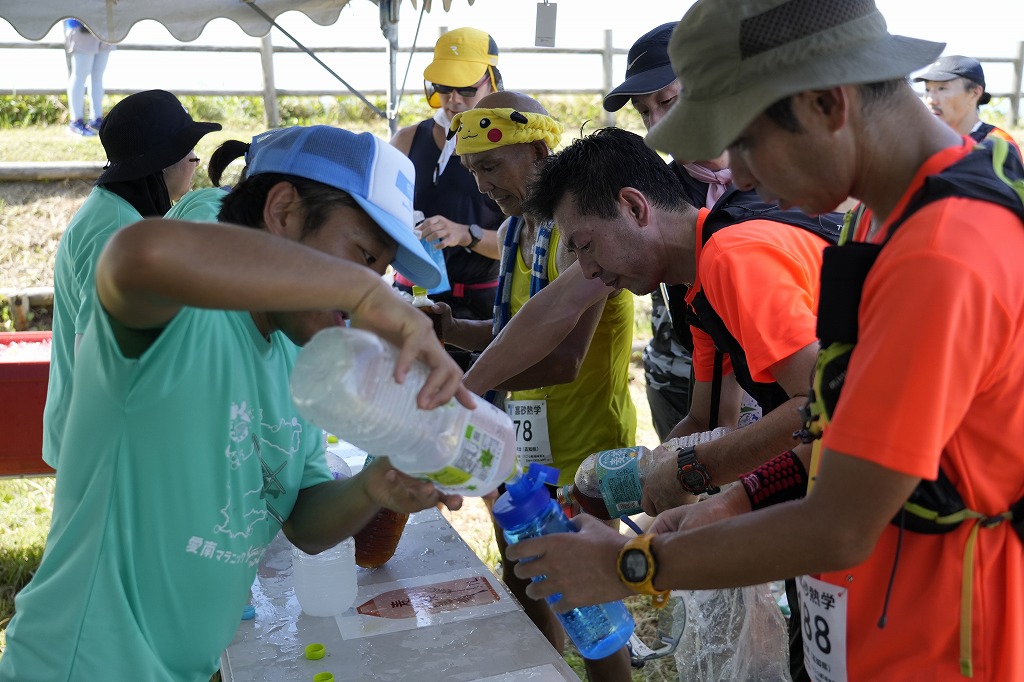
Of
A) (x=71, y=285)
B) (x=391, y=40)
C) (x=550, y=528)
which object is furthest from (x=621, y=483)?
(x=391, y=40)

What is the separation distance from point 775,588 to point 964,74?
418 cm

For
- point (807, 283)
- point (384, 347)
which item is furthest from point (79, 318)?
point (807, 283)

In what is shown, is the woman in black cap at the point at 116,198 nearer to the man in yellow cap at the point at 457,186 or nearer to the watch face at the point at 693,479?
the man in yellow cap at the point at 457,186

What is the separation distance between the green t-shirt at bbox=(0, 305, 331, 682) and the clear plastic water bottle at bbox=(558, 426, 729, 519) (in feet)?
3.41

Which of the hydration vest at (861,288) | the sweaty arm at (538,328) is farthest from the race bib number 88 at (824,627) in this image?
the sweaty arm at (538,328)

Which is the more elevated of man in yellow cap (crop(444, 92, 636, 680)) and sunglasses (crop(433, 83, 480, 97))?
sunglasses (crop(433, 83, 480, 97))

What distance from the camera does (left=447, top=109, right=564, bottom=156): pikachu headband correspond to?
330cm

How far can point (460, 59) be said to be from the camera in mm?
4637

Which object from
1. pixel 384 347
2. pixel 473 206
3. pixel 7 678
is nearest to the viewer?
Answer: pixel 384 347

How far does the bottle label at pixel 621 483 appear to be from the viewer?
2316mm

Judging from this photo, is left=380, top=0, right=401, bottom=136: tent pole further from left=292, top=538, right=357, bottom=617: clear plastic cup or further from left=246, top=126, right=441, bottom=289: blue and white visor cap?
left=246, top=126, right=441, bottom=289: blue and white visor cap

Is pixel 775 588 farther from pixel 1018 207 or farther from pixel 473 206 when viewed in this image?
pixel 1018 207

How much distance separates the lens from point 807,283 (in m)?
2.02

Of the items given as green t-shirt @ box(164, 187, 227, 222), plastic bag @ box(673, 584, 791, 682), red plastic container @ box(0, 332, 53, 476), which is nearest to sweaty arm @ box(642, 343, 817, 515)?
plastic bag @ box(673, 584, 791, 682)
